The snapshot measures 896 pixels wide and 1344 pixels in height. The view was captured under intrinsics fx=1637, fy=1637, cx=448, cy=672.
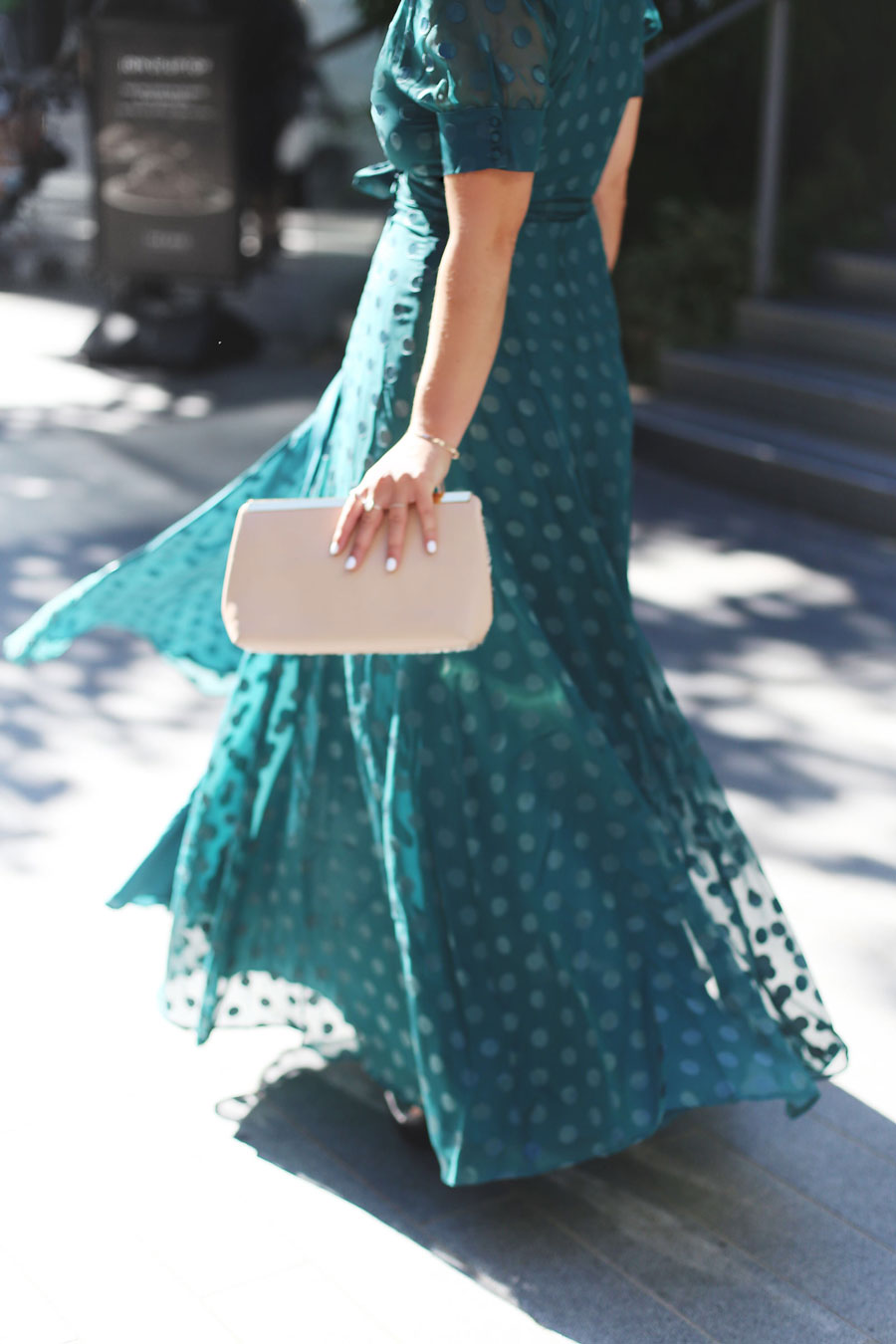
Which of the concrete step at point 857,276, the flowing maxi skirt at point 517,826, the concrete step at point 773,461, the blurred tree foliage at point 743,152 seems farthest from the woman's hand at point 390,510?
the blurred tree foliage at point 743,152

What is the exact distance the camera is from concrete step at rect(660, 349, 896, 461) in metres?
6.45

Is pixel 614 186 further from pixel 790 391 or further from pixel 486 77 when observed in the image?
pixel 790 391

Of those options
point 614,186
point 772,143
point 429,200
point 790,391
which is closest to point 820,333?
point 790,391

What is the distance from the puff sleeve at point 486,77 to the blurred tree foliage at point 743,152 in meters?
6.24

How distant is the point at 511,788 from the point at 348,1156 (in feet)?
2.11

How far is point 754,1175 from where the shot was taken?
7.92 feet

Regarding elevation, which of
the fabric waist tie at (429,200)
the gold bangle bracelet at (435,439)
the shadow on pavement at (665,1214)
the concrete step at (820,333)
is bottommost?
the shadow on pavement at (665,1214)

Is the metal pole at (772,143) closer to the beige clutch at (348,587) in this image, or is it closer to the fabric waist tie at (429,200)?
the fabric waist tie at (429,200)

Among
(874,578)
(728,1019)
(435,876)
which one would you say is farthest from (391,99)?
(874,578)

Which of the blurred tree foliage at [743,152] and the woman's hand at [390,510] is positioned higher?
the blurred tree foliage at [743,152]

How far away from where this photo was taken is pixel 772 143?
7.45 metres

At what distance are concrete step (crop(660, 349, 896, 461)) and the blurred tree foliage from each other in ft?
2.26

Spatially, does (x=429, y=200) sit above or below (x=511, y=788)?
above

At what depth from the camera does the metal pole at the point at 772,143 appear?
721 centimetres
